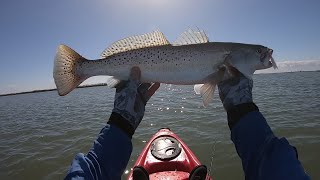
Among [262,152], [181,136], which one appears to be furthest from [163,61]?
[181,136]

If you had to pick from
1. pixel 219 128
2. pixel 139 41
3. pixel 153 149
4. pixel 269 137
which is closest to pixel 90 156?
pixel 269 137

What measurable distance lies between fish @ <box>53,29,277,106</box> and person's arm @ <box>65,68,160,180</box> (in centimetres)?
55

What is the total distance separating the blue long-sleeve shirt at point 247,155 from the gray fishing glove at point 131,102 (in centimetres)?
14

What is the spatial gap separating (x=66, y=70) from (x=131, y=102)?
1.34 m

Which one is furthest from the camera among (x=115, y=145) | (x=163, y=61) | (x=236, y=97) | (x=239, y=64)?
(x=163, y=61)

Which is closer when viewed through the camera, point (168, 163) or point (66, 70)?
point (66, 70)

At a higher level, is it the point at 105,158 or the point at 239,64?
the point at 239,64

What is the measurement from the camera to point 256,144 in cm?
264

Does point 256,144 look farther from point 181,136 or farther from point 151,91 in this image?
point 181,136

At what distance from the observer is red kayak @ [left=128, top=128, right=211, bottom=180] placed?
439 cm

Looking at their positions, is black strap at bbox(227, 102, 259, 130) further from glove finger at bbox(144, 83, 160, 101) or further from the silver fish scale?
glove finger at bbox(144, 83, 160, 101)

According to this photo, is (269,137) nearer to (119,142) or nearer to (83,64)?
(119,142)

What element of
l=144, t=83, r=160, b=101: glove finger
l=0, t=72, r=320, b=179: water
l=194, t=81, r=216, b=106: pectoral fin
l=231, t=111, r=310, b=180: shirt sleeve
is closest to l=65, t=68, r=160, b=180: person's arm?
l=144, t=83, r=160, b=101: glove finger

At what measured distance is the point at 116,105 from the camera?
340 cm
